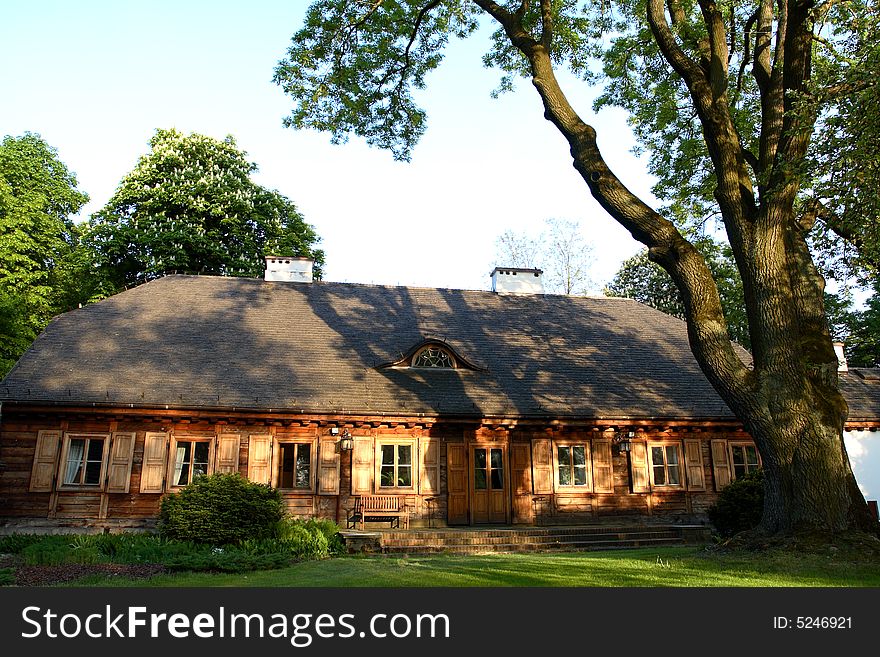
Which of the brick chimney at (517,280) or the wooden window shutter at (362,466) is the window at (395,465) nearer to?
the wooden window shutter at (362,466)

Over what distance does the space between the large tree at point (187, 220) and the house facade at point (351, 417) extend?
794 cm

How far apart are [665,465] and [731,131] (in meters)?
10.4

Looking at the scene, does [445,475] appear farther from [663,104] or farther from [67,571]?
[663,104]

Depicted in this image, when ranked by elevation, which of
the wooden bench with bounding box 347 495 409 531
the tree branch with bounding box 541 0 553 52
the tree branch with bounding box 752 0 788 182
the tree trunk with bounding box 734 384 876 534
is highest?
the tree branch with bounding box 541 0 553 52

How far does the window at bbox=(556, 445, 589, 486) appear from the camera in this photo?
17938 millimetres

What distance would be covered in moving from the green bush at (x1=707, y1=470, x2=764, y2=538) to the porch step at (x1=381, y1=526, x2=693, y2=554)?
1158mm

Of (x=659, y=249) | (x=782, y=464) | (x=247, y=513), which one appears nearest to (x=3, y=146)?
(x=247, y=513)

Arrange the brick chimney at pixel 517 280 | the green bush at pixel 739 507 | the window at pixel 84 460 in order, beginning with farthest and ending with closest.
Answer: the brick chimney at pixel 517 280
the window at pixel 84 460
the green bush at pixel 739 507

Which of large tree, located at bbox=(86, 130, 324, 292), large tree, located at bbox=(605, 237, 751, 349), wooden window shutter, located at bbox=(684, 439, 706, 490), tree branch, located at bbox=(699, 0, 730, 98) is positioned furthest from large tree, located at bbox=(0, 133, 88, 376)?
large tree, located at bbox=(605, 237, 751, 349)

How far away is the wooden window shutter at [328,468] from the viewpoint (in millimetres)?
16531

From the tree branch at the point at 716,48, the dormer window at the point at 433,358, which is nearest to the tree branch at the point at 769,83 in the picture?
the tree branch at the point at 716,48

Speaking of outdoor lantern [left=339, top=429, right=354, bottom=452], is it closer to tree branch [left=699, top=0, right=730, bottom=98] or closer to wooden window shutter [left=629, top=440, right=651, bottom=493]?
wooden window shutter [left=629, top=440, right=651, bottom=493]

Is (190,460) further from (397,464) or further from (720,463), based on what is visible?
(720,463)

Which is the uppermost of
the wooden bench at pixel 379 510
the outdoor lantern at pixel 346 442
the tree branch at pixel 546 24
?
the tree branch at pixel 546 24
